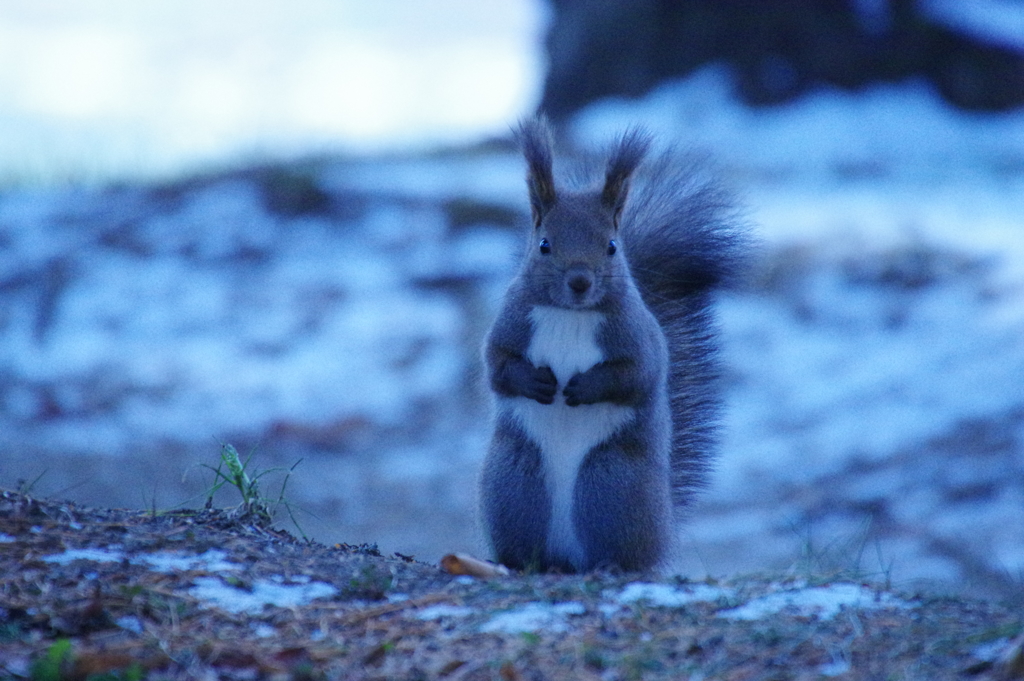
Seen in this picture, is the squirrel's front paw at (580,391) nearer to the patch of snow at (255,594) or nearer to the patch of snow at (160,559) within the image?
the patch of snow at (255,594)

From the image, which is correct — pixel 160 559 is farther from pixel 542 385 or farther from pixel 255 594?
pixel 542 385

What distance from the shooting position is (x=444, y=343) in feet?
24.7

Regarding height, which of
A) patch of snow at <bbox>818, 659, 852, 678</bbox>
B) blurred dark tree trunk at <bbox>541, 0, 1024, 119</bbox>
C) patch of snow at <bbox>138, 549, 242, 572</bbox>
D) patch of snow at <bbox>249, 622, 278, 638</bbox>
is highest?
blurred dark tree trunk at <bbox>541, 0, 1024, 119</bbox>

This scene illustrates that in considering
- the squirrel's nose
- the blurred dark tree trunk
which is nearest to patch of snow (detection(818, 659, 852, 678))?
→ the squirrel's nose

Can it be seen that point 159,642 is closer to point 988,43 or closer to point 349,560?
point 349,560

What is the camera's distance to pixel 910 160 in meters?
9.66

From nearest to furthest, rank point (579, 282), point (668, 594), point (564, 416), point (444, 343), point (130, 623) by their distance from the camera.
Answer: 1. point (130, 623)
2. point (668, 594)
3. point (579, 282)
4. point (564, 416)
5. point (444, 343)

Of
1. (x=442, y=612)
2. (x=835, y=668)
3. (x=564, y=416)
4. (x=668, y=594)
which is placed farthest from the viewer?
(x=564, y=416)

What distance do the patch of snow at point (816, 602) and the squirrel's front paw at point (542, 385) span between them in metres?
0.74

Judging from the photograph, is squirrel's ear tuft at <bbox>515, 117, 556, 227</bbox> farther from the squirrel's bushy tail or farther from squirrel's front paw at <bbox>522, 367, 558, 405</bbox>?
the squirrel's bushy tail

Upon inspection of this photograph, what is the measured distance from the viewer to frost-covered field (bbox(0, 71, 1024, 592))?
5.71 meters

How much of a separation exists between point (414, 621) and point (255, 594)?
36 centimetres

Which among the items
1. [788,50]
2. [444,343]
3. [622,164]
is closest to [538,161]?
[622,164]

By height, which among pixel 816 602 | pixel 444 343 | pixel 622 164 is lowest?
pixel 816 602
